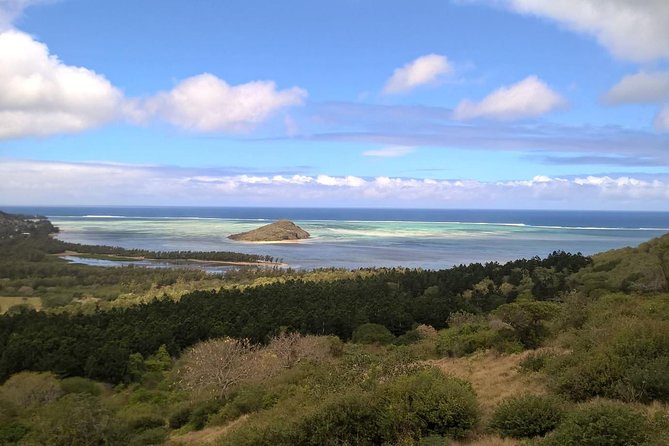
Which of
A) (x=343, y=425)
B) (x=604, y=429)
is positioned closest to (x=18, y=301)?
(x=343, y=425)

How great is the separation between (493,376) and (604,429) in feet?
28.8

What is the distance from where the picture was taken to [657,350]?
12266 millimetres

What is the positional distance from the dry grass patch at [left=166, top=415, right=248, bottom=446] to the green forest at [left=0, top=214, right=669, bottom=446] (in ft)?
0.38

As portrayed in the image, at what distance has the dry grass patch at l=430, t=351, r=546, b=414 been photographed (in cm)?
1376

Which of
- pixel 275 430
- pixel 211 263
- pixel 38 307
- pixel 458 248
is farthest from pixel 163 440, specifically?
pixel 458 248

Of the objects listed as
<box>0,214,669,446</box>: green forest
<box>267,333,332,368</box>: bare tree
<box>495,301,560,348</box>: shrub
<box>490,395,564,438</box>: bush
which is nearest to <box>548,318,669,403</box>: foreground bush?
<box>0,214,669,446</box>: green forest

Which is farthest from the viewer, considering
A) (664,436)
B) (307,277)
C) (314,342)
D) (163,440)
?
(307,277)

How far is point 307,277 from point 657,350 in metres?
57.2

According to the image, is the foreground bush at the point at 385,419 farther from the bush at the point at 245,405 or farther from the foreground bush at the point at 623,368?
the bush at the point at 245,405

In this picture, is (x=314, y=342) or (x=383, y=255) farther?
(x=383, y=255)

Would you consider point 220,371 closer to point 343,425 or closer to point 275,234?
point 343,425

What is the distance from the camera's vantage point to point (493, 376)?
55.6 feet

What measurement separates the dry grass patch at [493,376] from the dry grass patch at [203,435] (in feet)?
26.7

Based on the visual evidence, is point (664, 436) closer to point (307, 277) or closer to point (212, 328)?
point (212, 328)
